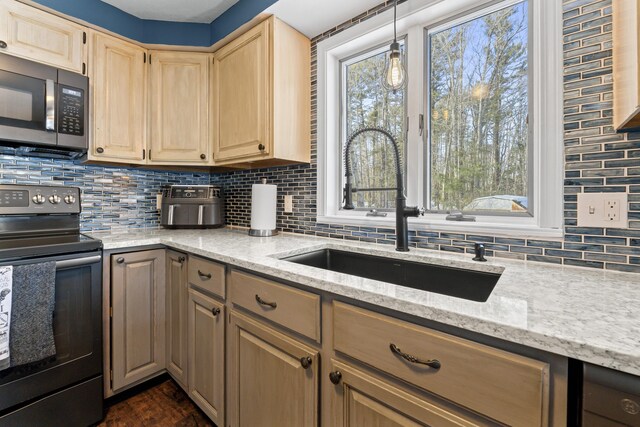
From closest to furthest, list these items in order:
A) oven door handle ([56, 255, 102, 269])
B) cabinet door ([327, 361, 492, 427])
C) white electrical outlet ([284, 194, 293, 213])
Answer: cabinet door ([327, 361, 492, 427]) < oven door handle ([56, 255, 102, 269]) < white electrical outlet ([284, 194, 293, 213])

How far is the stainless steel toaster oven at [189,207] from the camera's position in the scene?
2182 mm

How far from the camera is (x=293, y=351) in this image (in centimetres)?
102

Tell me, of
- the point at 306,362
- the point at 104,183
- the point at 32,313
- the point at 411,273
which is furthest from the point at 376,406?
the point at 104,183

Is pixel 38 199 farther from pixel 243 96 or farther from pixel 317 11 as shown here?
pixel 317 11

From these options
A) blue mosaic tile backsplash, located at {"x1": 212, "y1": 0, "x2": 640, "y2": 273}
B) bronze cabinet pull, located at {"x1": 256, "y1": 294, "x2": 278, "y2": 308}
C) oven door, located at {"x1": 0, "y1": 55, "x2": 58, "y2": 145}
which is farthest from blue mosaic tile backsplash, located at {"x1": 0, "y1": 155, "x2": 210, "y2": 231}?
blue mosaic tile backsplash, located at {"x1": 212, "y1": 0, "x2": 640, "y2": 273}

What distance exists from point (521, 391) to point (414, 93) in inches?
53.9

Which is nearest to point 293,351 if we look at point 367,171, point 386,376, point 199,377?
point 386,376

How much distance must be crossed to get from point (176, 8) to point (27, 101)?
107 cm

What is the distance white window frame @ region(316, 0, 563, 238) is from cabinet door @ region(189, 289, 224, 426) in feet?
2.69

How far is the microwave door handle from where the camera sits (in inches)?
61.1

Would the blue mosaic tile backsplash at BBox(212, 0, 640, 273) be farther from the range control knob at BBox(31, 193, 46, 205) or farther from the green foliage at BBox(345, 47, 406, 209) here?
the range control knob at BBox(31, 193, 46, 205)

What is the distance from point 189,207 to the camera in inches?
86.9

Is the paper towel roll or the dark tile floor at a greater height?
the paper towel roll

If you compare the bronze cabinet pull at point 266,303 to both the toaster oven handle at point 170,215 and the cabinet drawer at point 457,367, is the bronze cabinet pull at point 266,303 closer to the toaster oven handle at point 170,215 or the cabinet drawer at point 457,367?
the cabinet drawer at point 457,367
